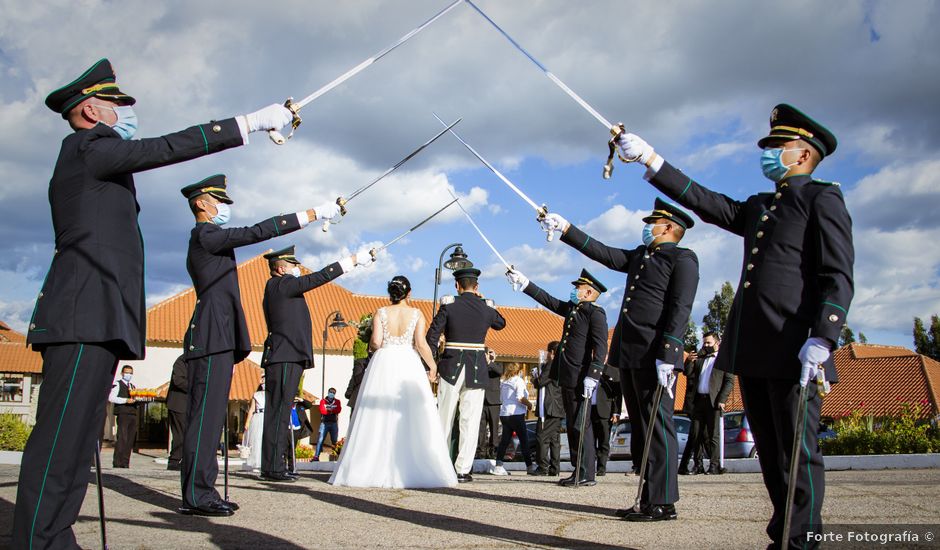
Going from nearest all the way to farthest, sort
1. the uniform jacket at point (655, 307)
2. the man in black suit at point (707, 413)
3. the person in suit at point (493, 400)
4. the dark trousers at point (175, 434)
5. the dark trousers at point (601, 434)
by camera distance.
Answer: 1. the uniform jacket at point (655, 307)
2. the dark trousers at point (601, 434)
3. the man in black suit at point (707, 413)
4. the dark trousers at point (175, 434)
5. the person in suit at point (493, 400)

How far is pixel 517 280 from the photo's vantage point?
9336 mm

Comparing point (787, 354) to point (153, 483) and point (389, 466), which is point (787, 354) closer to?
point (389, 466)

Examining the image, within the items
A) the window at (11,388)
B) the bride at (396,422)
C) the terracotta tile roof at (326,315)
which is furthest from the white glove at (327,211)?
the window at (11,388)

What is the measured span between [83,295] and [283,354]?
465 cm

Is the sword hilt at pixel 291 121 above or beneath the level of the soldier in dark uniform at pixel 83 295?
above

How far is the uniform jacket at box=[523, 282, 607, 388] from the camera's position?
8.52m

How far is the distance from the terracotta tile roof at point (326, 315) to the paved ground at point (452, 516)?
32.3 m

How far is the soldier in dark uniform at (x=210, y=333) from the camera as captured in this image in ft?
17.9

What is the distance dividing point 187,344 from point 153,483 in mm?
2407

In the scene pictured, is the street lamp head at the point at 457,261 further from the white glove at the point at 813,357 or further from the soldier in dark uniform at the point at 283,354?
the white glove at the point at 813,357

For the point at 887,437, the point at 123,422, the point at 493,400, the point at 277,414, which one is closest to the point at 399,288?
the point at 277,414

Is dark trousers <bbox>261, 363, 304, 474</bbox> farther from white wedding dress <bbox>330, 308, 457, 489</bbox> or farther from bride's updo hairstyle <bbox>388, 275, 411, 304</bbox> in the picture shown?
bride's updo hairstyle <bbox>388, 275, 411, 304</bbox>

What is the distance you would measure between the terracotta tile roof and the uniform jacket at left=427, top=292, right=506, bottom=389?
3011cm

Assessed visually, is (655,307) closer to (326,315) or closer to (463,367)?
(463,367)
